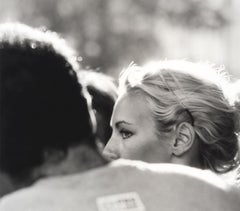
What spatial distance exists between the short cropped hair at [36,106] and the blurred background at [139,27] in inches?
87.8

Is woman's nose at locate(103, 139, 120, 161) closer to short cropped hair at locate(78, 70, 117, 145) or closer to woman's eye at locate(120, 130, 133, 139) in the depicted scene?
woman's eye at locate(120, 130, 133, 139)

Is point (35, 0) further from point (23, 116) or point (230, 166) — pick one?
point (23, 116)

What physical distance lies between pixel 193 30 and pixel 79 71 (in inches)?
165

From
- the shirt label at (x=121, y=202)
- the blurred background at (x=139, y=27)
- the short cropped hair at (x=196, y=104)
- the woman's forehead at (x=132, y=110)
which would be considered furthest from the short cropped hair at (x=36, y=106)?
the blurred background at (x=139, y=27)

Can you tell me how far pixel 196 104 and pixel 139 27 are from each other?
4.35 metres

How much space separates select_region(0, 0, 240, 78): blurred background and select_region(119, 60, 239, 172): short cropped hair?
2.69ft

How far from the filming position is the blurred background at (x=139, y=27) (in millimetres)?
6102

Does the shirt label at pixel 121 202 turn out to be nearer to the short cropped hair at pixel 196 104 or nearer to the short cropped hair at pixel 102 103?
the short cropped hair at pixel 196 104

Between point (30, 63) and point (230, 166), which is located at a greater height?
point (30, 63)

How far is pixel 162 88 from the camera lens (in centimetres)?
371

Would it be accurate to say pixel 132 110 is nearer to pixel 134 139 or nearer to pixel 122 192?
pixel 134 139

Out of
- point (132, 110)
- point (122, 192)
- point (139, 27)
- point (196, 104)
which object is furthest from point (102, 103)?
point (139, 27)

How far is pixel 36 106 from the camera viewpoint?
2225 mm

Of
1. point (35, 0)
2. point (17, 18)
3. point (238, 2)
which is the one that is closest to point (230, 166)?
point (238, 2)
